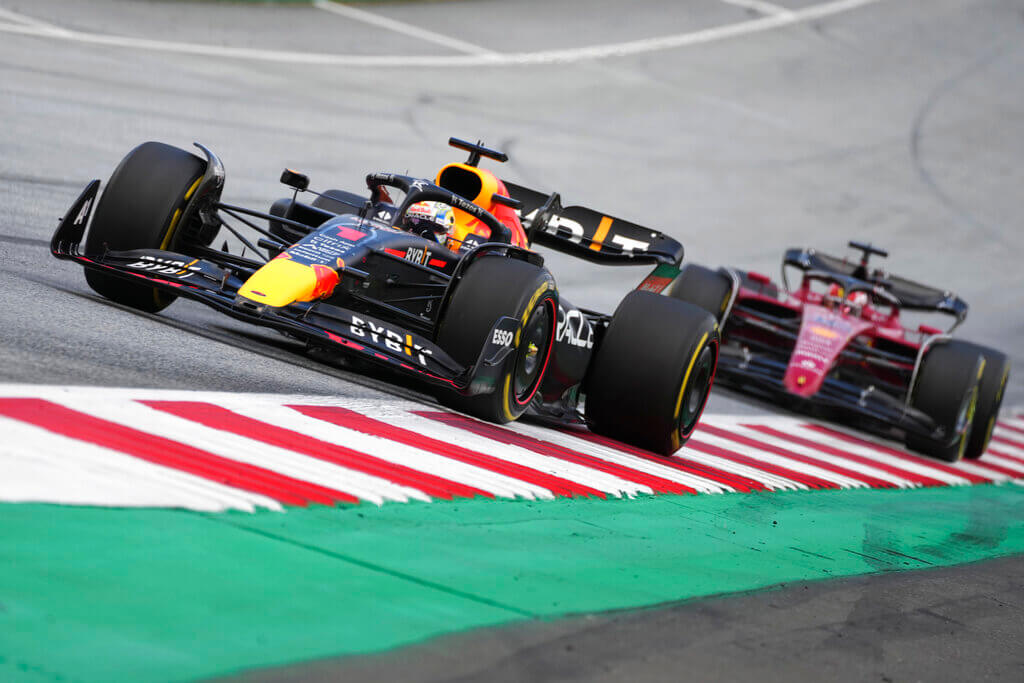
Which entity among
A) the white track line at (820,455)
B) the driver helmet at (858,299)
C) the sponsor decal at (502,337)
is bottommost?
the white track line at (820,455)

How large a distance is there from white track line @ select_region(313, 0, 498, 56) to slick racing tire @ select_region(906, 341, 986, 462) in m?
18.9

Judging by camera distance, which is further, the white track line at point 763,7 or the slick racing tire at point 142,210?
the white track line at point 763,7

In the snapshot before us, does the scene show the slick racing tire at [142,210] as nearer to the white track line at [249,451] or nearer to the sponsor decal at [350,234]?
the sponsor decal at [350,234]

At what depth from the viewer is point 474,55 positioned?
1132 inches

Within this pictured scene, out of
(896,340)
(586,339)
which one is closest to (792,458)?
(586,339)

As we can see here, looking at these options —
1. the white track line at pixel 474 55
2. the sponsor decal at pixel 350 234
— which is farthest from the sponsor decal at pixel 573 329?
the white track line at pixel 474 55

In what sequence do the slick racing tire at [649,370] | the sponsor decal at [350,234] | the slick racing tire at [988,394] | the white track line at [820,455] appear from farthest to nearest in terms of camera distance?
the slick racing tire at [988,394], the white track line at [820,455], the slick racing tire at [649,370], the sponsor decal at [350,234]

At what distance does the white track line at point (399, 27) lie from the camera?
28953mm

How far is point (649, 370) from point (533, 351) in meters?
0.71

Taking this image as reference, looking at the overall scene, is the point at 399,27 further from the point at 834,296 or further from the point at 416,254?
the point at 416,254

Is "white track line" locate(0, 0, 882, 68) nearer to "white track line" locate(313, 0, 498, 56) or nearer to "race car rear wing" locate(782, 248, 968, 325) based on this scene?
"white track line" locate(313, 0, 498, 56)

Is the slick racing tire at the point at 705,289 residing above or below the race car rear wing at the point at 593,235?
below

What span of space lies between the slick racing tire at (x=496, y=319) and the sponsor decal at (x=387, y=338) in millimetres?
203

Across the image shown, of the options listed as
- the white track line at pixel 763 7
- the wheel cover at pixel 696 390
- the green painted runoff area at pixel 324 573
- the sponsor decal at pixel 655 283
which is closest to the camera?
the green painted runoff area at pixel 324 573
